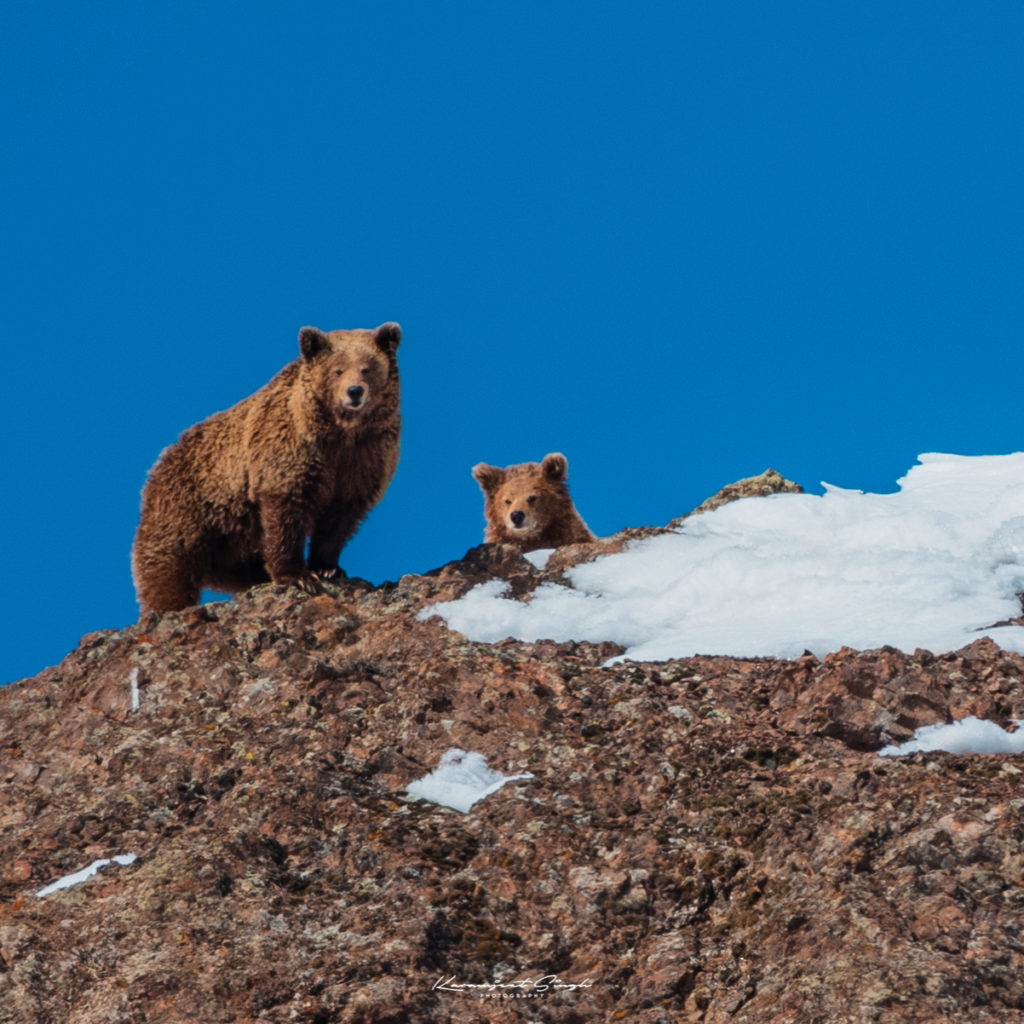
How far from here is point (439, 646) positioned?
872 cm

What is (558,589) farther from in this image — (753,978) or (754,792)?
(753,978)

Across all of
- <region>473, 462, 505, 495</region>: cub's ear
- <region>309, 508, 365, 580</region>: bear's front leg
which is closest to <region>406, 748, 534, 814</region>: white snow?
<region>309, 508, 365, 580</region>: bear's front leg

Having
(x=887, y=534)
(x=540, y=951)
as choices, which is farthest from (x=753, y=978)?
(x=887, y=534)

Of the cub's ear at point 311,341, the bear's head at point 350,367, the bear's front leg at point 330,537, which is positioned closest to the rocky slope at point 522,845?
the bear's front leg at point 330,537

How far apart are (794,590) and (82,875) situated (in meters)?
5.11

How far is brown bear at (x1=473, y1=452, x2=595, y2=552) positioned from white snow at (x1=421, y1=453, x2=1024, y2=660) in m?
4.10

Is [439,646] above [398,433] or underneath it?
underneath

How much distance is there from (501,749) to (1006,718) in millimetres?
2806

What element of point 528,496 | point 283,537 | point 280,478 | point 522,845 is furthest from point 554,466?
point 522,845

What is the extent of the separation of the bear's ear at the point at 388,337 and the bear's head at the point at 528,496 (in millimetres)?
3674

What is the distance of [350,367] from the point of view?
11.3 meters

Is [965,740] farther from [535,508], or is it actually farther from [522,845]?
[535,508]

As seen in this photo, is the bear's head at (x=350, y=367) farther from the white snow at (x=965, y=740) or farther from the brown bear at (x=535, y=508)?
the white snow at (x=965, y=740)

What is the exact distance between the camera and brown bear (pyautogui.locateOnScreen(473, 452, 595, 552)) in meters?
15.0
